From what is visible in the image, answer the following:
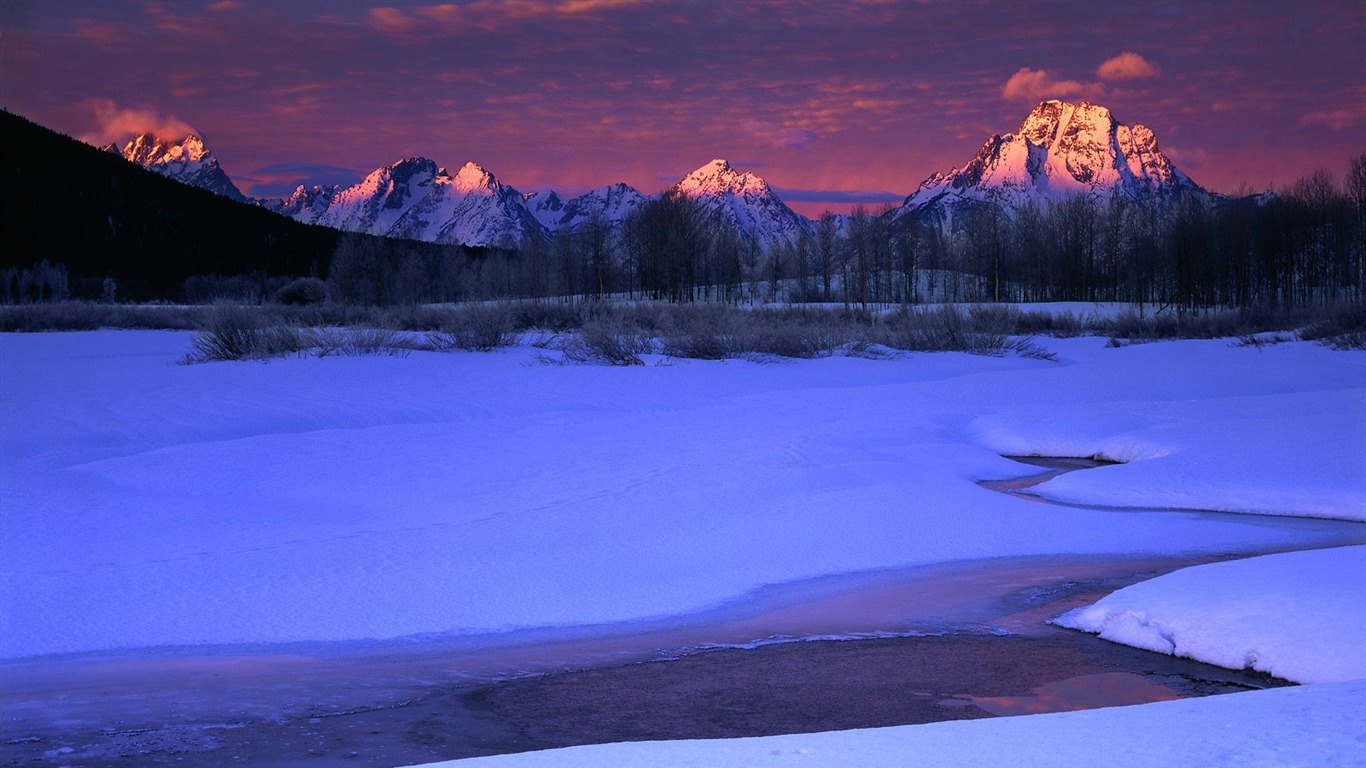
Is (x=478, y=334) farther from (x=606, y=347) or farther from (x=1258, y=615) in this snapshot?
(x=1258, y=615)

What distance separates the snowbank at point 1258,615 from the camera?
439 centimetres

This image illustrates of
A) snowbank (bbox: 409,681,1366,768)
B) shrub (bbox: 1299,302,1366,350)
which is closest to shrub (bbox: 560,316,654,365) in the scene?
shrub (bbox: 1299,302,1366,350)

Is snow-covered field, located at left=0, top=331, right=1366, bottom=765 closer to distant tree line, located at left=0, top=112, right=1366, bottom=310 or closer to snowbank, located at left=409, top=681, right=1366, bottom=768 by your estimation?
snowbank, located at left=409, top=681, right=1366, bottom=768

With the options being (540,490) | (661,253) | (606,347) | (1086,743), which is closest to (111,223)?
(661,253)

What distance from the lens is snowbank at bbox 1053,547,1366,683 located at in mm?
4395

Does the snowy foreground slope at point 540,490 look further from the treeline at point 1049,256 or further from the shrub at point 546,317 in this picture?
the treeline at point 1049,256

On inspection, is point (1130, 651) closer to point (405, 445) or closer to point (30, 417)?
point (405, 445)

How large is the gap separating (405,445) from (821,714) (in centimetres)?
682

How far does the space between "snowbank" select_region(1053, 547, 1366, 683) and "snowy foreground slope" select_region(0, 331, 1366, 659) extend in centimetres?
140

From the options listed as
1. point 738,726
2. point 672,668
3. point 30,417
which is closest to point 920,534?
point 672,668

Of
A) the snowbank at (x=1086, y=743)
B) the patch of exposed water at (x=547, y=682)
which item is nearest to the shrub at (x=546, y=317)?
the patch of exposed water at (x=547, y=682)

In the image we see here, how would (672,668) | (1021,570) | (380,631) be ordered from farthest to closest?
1. (1021,570)
2. (380,631)
3. (672,668)

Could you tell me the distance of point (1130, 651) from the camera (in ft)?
16.1

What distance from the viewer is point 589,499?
8094 mm
